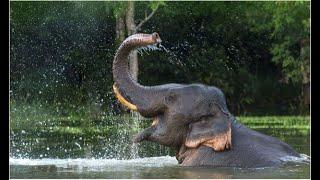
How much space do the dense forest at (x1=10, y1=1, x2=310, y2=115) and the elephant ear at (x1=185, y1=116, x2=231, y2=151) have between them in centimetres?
1533

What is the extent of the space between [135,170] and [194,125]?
0.65 metres

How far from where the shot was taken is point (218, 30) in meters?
29.5

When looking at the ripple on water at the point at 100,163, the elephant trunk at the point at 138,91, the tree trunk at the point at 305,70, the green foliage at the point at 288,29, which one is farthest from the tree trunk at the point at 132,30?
the elephant trunk at the point at 138,91

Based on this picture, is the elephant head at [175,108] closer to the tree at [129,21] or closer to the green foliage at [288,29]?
the tree at [129,21]

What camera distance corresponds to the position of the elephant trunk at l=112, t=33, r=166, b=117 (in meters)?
9.33

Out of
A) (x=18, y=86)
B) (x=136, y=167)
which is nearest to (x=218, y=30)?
(x=18, y=86)

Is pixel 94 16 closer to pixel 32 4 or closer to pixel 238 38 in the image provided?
pixel 32 4

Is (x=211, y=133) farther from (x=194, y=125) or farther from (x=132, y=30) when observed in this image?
(x=132, y=30)

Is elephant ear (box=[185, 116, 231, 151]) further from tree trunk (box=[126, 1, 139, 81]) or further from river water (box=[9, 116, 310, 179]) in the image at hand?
tree trunk (box=[126, 1, 139, 81])

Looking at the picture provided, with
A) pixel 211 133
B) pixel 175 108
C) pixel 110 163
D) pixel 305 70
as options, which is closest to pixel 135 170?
pixel 175 108

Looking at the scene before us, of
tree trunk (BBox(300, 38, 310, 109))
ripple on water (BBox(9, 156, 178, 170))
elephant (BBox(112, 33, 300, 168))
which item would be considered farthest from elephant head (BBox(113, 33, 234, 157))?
tree trunk (BBox(300, 38, 310, 109))

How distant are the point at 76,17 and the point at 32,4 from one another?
4.57ft

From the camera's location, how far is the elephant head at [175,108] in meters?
9.15

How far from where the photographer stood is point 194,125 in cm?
923
